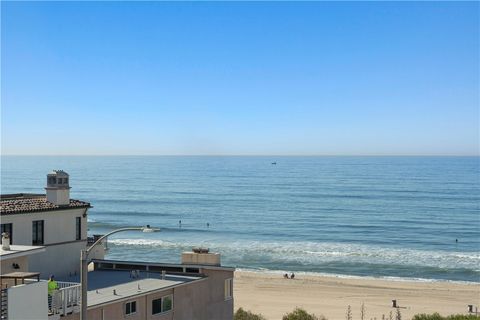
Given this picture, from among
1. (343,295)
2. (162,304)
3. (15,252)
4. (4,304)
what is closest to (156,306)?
(162,304)

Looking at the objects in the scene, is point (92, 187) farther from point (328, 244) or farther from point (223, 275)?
point (223, 275)

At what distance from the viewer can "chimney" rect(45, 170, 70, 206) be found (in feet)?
79.5

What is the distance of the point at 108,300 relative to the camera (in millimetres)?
19469

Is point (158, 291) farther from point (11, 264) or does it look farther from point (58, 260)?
point (11, 264)

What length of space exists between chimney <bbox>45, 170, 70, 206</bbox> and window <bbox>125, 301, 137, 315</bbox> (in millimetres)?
6108

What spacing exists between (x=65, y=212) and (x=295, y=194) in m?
117

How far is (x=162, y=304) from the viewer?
21.9m

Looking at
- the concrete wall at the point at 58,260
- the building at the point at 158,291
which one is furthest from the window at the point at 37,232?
the building at the point at 158,291

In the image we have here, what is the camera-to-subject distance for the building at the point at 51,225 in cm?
2224

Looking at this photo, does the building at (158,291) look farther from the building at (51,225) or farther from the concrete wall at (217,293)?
Answer: the building at (51,225)

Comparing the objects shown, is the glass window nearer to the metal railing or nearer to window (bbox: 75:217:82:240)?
window (bbox: 75:217:82:240)

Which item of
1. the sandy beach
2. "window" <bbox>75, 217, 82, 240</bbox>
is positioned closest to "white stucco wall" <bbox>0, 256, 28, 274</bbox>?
"window" <bbox>75, 217, 82, 240</bbox>

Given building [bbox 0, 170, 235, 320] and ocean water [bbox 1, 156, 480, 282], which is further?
ocean water [bbox 1, 156, 480, 282]

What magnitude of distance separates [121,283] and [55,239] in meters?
3.36
